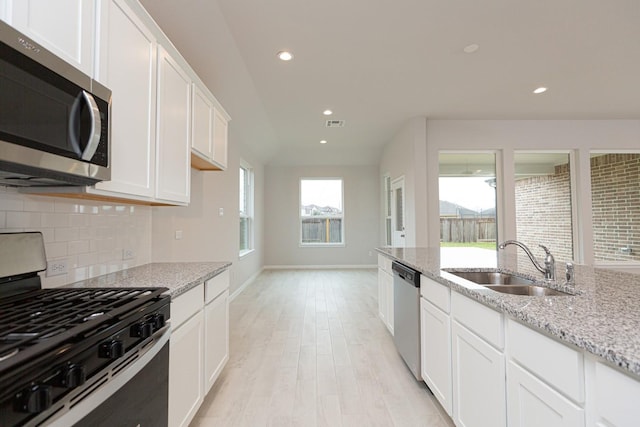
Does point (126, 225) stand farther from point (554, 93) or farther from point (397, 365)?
point (554, 93)

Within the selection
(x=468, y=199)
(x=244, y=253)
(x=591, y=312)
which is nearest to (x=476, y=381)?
(x=591, y=312)

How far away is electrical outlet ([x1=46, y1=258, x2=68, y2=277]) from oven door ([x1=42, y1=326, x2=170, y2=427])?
0.70m

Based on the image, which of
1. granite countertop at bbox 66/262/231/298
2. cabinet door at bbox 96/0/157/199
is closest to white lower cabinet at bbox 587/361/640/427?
granite countertop at bbox 66/262/231/298

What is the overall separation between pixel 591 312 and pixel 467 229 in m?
4.36

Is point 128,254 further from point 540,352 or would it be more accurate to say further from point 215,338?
point 540,352

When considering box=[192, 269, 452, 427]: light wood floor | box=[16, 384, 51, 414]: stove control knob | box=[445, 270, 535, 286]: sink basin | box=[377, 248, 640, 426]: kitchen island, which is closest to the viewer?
box=[16, 384, 51, 414]: stove control knob

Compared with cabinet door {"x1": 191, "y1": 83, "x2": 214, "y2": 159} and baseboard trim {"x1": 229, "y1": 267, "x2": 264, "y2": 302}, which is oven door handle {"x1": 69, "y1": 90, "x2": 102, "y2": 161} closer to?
cabinet door {"x1": 191, "y1": 83, "x2": 214, "y2": 159}

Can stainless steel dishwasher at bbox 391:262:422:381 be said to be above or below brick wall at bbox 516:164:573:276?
below

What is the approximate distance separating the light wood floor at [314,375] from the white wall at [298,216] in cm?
320

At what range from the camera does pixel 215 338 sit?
2035 mm

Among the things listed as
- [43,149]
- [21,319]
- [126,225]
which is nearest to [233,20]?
[126,225]

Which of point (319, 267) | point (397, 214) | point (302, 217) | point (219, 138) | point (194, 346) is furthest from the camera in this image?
point (302, 217)

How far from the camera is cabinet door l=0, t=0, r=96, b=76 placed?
37.1 inches

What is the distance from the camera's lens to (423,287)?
2.06m
